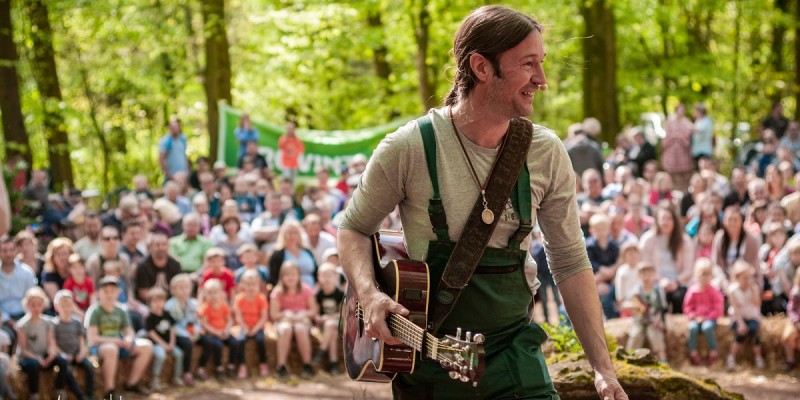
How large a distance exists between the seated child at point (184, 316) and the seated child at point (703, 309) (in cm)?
502

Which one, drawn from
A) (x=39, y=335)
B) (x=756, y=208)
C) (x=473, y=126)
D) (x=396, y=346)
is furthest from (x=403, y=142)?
(x=756, y=208)

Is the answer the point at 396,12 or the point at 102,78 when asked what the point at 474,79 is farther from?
the point at 102,78

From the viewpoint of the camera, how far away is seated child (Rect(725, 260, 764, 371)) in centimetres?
1224

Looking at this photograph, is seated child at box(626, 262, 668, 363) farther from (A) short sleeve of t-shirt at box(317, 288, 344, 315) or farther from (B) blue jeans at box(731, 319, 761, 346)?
(A) short sleeve of t-shirt at box(317, 288, 344, 315)

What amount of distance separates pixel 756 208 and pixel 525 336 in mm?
11844

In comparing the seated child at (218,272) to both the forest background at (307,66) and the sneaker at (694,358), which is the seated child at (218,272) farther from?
the forest background at (307,66)

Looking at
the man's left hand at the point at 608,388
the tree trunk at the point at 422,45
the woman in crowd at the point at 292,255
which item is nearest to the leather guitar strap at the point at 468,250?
the man's left hand at the point at 608,388

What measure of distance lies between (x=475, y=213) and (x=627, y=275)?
9371 millimetres

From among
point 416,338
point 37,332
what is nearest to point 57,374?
point 37,332

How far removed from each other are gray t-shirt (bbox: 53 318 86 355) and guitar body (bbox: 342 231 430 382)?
738cm

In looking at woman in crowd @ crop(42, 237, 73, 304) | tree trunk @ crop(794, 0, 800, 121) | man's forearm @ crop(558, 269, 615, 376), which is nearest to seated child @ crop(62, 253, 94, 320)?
woman in crowd @ crop(42, 237, 73, 304)

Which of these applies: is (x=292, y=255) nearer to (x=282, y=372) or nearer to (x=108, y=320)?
(x=282, y=372)

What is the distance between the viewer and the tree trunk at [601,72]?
23.1m

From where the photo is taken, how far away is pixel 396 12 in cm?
2488
